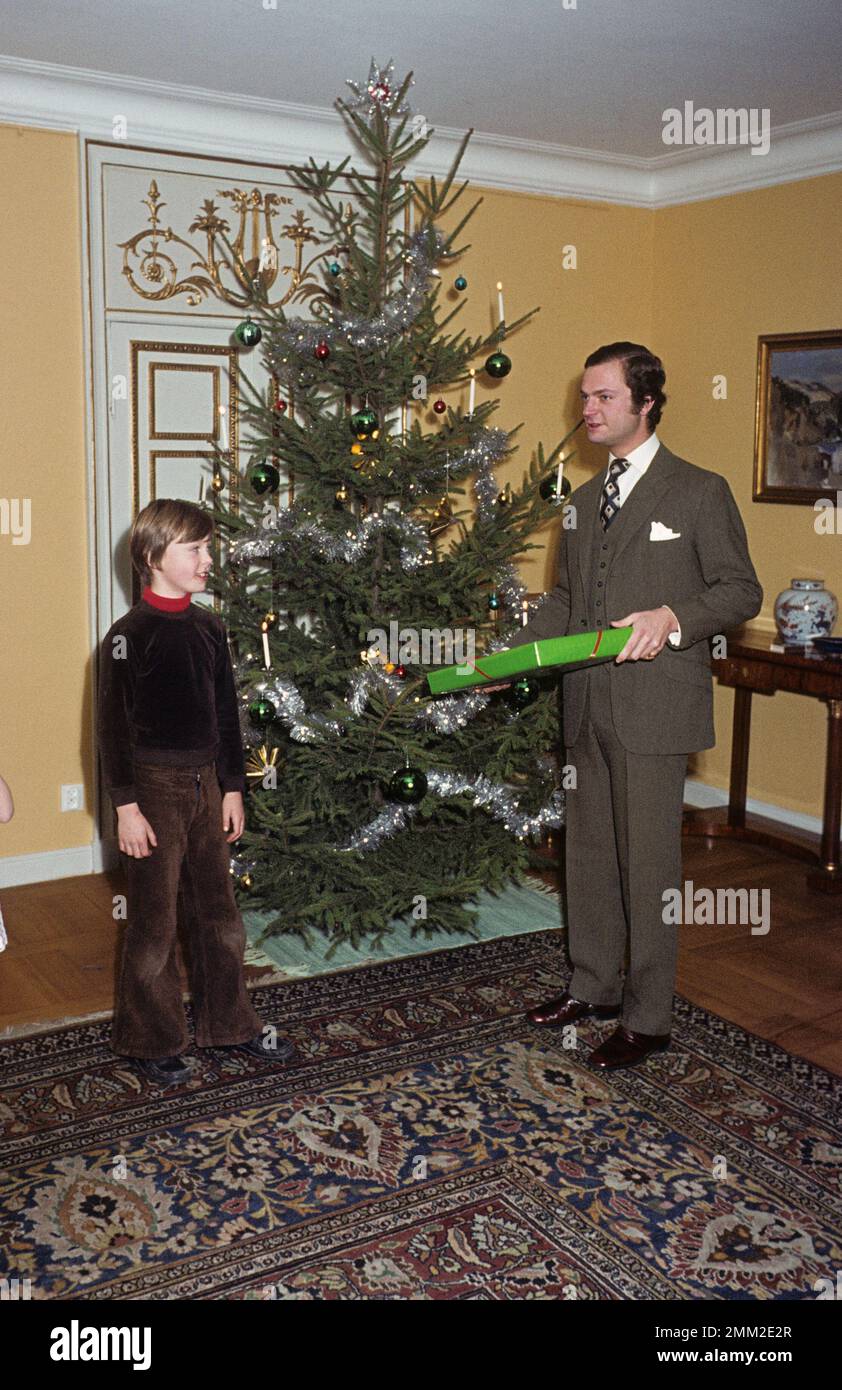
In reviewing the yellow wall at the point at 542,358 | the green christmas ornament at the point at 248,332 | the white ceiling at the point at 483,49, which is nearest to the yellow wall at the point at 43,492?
the yellow wall at the point at 542,358

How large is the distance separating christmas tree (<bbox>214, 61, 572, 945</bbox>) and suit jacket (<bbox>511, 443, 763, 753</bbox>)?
785 mm

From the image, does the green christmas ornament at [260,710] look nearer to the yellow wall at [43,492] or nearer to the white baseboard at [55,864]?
the yellow wall at [43,492]

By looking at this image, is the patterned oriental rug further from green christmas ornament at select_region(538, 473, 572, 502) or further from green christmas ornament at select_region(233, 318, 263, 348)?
green christmas ornament at select_region(233, 318, 263, 348)

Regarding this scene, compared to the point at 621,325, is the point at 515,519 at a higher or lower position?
lower

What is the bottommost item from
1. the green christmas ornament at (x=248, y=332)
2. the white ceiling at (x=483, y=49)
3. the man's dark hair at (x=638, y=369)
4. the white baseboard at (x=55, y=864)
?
the white baseboard at (x=55, y=864)

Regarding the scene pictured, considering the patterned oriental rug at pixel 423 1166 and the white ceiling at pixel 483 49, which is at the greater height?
the white ceiling at pixel 483 49

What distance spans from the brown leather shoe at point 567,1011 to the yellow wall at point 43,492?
2.12m

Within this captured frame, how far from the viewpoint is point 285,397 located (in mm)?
5027

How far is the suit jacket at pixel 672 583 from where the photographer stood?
10.1 ft

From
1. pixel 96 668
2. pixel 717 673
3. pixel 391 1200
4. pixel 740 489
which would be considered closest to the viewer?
pixel 391 1200

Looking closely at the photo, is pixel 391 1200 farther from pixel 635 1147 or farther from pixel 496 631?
pixel 496 631
